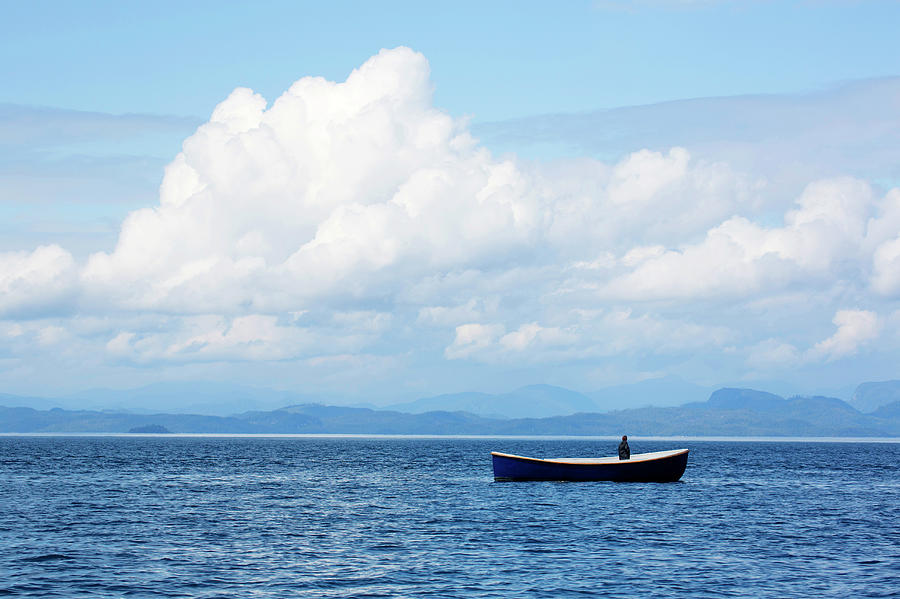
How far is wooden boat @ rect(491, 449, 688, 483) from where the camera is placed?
81.1m

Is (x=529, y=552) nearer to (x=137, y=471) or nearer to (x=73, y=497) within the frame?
(x=73, y=497)

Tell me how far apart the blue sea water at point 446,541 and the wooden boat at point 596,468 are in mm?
1050

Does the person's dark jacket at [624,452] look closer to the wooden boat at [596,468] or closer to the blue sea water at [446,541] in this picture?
the wooden boat at [596,468]

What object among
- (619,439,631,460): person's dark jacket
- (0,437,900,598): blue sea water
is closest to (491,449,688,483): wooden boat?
(619,439,631,460): person's dark jacket

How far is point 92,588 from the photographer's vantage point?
34.8 metres

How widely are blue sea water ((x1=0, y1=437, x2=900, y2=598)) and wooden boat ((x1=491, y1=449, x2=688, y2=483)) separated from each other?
105cm

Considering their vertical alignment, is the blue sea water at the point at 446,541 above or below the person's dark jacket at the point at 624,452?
below

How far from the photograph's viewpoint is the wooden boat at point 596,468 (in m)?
81.1

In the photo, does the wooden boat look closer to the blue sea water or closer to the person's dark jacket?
the person's dark jacket

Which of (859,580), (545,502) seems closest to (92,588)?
(859,580)

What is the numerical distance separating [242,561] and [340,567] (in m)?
4.58

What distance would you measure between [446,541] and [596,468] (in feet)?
119

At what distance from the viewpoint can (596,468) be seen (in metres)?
81.1

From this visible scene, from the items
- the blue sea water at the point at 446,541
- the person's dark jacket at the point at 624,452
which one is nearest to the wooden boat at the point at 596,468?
the person's dark jacket at the point at 624,452
